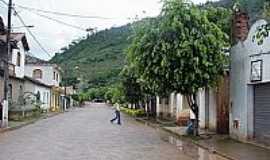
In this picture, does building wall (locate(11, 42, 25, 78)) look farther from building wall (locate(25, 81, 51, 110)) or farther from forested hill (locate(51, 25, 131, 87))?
forested hill (locate(51, 25, 131, 87))

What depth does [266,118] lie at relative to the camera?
782 inches

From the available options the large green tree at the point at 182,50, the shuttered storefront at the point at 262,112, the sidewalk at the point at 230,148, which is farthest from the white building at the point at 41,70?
the shuttered storefront at the point at 262,112

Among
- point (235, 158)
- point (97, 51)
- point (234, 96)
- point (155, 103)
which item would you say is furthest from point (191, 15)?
point (97, 51)

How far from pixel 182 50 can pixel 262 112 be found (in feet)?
13.9

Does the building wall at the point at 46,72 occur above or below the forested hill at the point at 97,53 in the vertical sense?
below

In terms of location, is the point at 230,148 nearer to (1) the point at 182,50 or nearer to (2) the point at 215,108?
(1) the point at 182,50

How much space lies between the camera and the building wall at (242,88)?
21312 millimetres

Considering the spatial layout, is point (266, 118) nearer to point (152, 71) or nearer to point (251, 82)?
point (251, 82)

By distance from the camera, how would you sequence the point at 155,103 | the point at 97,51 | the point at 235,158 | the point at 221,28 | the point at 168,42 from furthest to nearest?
1. the point at 97,51
2. the point at 155,103
3. the point at 221,28
4. the point at 168,42
5. the point at 235,158

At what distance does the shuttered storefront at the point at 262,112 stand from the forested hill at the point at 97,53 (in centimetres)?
4603

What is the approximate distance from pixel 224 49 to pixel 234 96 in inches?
81.0

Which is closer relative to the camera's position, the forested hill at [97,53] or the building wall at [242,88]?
the building wall at [242,88]

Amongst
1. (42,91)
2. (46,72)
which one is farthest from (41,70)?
(42,91)

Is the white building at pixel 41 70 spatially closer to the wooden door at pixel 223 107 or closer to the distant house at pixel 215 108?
the distant house at pixel 215 108
